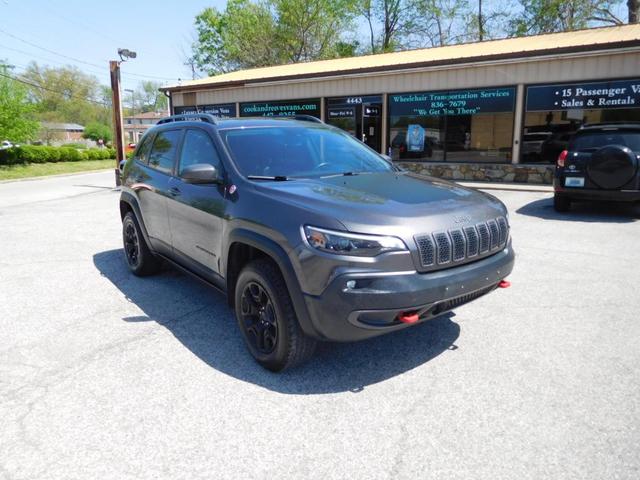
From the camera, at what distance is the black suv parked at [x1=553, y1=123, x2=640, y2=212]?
809 cm

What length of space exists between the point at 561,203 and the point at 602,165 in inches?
49.1

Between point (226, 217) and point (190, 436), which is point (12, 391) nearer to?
point (190, 436)

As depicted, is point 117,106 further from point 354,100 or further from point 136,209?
point 136,209

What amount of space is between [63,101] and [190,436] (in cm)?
9310

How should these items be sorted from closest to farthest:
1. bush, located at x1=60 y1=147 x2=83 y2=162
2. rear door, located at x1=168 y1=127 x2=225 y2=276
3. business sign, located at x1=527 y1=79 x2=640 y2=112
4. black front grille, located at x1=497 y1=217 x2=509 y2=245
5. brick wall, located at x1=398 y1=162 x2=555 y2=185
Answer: black front grille, located at x1=497 y1=217 x2=509 y2=245, rear door, located at x1=168 y1=127 x2=225 y2=276, business sign, located at x1=527 y1=79 x2=640 y2=112, brick wall, located at x1=398 y1=162 x2=555 y2=185, bush, located at x1=60 y1=147 x2=83 y2=162

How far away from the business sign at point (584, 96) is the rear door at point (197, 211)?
1211cm

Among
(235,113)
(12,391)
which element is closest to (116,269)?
(12,391)

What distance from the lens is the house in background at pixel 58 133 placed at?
252 feet

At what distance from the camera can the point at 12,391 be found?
3070 mm

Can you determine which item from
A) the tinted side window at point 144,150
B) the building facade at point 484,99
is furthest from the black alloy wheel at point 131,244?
the building facade at point 484,99

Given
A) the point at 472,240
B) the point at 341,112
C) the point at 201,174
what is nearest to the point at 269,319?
the point at 201,174

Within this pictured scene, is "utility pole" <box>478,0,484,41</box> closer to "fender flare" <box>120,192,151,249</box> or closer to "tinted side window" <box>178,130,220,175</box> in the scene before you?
"fender flare" <box>120,192,151,249</box>

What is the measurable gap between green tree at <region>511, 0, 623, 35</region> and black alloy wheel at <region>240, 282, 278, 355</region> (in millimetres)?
35094

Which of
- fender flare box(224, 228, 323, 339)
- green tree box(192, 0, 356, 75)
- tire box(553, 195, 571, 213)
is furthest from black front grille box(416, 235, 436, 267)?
green tree box(192, 0, 356, 75)
